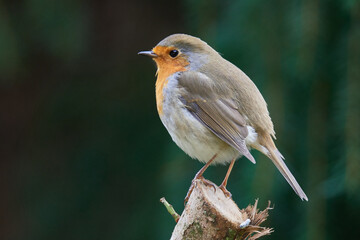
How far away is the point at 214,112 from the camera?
2934 millimetres

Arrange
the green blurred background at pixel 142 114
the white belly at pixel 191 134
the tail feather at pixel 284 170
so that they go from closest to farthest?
the tail feather at pixel 284 170 < the white belly at pixel 191 134 < the green blurred background at pixel 142 114

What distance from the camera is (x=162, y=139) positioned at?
4.07 meters

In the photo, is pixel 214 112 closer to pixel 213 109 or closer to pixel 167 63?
pixel 213 109

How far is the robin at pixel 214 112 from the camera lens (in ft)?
9.41

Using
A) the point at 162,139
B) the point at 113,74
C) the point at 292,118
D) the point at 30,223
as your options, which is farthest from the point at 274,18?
the point at 30,223

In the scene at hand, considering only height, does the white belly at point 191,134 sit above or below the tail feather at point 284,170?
above

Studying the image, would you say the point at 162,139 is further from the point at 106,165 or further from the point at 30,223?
the point at 30,223

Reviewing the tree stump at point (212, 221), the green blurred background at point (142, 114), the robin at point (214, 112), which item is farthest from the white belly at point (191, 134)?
the tree stump at point (212, 221)

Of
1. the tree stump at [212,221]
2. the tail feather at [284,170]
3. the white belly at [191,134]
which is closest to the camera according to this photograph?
the tree stump at [212,221]

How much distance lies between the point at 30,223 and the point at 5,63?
4.78 feet

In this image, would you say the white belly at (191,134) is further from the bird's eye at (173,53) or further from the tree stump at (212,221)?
the tree stump at (212,221)

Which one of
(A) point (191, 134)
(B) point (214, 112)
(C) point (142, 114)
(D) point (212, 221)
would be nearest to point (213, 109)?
(B) point (214, 112)

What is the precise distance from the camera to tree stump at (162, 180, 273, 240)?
6.90 feet

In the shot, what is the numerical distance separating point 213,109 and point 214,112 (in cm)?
2
